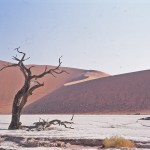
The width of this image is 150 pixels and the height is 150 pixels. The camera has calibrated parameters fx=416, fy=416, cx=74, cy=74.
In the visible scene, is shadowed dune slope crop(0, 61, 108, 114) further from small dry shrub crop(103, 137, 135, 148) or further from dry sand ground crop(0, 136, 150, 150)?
small dry shrub crop(103, 137, 135, 148)

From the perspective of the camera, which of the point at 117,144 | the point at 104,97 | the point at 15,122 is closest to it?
the point at 117,144

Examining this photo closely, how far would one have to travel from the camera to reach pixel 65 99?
7275cm

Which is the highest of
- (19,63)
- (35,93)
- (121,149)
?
(35,93)

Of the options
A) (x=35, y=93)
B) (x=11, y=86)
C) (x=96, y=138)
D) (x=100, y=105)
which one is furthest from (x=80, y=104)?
(x=96, y=138)

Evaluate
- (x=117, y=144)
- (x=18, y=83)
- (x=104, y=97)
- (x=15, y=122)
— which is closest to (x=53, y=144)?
(x=117, y=144)

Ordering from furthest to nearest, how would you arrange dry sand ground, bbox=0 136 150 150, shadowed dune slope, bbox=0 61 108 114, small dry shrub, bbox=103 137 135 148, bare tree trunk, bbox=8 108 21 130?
shadowed dune slope, bbox=0 61 108 114, bare tree trunk, bbox=8 108 21 130, dry sand ground, bbox=0 136 150 150, small dry shrub, bbox=103 137 135 148

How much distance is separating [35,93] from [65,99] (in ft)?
54.7

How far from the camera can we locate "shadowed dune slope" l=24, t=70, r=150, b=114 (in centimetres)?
6238

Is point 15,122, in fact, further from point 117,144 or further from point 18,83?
point 18,83

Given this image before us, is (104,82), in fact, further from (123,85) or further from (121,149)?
(121,149)

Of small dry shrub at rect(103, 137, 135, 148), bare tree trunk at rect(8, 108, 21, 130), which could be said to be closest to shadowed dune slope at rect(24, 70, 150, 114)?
bare tree trunk at rect(8, 108, 21, 130)

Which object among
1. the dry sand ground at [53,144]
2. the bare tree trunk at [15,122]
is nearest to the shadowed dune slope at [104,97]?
the bare tree trunk at [15,122]

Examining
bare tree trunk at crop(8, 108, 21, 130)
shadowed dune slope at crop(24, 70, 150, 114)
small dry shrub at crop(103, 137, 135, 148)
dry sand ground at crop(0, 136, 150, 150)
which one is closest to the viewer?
small dry shrub at crop(103, 137, 135, 148)

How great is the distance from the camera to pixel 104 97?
68.9 m
